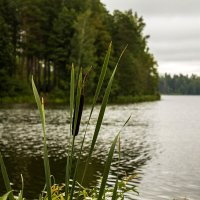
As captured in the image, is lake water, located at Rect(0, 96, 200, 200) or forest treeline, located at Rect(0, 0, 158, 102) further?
forest treeline, located at Rect(0, 0, 158, 102)

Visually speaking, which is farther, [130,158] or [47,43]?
[47,43]

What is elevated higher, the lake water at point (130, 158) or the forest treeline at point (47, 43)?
the forest treeline at point (47, 43)

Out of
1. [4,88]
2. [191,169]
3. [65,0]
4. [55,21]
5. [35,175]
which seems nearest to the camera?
[35,175]

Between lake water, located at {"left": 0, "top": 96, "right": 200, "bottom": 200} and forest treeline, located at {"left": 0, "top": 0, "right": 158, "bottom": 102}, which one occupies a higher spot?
forest treeline, located at {"left": 0, "top": 0, "right": 158, "bottom": 102}

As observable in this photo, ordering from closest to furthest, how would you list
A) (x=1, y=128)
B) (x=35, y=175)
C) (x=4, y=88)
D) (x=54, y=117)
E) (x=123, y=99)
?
(x=35, y=175) → (x=1, y=128) → (x=54, y=117) → (x=4, y=88) → (x=123, y=99)

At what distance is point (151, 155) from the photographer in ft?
71.6

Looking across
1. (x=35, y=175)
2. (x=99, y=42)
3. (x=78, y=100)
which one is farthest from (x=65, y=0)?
(x=78, y=100)

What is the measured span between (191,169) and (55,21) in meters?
53.4

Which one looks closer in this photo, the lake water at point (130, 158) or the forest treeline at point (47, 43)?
the lake water at point (130, 158)

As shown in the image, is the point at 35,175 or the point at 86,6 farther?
the point at 86,6

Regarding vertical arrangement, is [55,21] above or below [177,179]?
above

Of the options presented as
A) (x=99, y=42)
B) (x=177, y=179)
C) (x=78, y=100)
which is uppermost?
(x=99, y=42)

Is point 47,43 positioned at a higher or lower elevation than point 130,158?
higher

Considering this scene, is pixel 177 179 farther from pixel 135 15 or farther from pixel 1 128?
pixel 135 15
